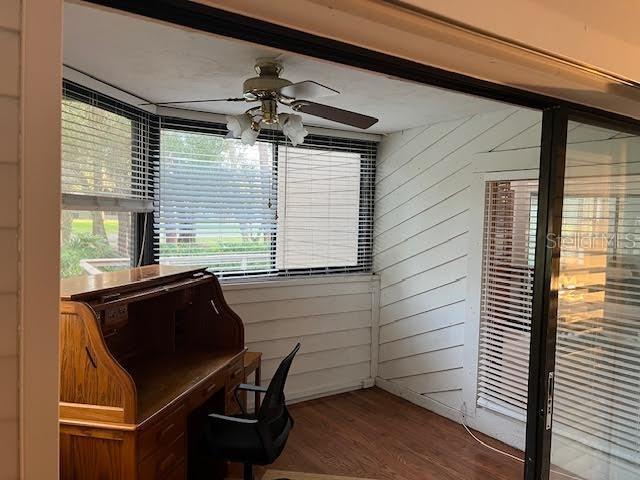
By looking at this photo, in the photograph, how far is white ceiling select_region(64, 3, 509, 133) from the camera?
2.14m

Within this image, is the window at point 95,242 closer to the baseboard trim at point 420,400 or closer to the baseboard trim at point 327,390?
the baseboard trim at point 327,390

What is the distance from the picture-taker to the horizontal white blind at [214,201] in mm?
3711

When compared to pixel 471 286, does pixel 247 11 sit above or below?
above

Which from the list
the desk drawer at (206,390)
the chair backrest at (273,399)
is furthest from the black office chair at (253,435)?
the desk drawer at (206,390)

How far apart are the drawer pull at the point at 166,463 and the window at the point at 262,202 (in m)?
1.74

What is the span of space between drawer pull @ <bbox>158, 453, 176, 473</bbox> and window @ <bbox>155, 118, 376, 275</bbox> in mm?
1736

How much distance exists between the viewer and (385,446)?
138 inches

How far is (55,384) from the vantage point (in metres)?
0.77

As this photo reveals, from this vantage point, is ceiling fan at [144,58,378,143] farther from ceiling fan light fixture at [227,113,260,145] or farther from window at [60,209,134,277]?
window at [60,209,134,277]

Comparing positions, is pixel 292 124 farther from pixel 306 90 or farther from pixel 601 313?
pixel 601 313

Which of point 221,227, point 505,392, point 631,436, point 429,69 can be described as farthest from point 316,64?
point 505,392

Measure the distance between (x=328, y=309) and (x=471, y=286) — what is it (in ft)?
4.34

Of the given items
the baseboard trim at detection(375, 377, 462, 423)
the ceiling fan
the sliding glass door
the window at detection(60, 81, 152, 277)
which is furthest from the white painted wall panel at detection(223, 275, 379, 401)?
the sliding glass door

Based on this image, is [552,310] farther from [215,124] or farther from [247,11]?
[215,124]
